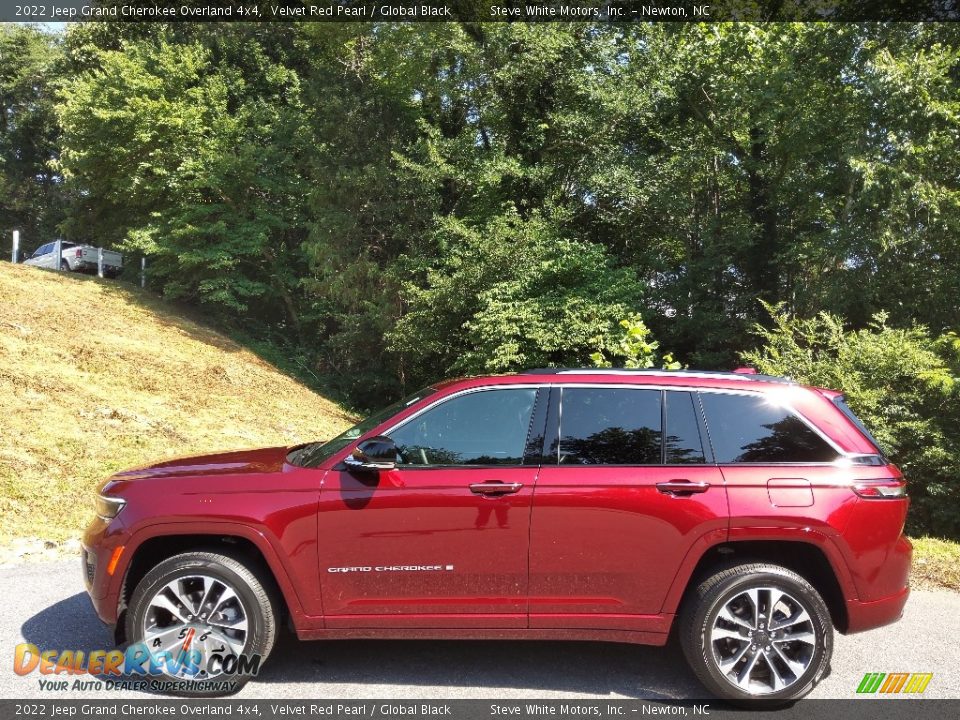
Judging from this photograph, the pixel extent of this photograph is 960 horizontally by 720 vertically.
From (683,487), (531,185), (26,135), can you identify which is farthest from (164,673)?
(26,135)

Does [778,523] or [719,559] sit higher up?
[778,523]

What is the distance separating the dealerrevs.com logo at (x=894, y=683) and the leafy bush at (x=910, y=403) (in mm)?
8303

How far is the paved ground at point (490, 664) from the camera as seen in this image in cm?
379

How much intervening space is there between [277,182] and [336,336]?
617 cm

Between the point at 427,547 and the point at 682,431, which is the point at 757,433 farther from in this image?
the point at 427,547

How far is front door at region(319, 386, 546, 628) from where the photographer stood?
3719 millimetres

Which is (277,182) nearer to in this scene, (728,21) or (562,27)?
(562,27)

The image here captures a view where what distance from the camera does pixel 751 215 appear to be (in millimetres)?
22156

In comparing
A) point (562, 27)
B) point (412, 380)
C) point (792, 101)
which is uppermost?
point (562, 27)

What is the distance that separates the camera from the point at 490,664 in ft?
13.6

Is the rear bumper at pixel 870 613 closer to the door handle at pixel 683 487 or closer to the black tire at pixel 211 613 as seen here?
the door handle at pixel 683 487

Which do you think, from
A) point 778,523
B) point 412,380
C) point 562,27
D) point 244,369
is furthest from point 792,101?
point 778,523

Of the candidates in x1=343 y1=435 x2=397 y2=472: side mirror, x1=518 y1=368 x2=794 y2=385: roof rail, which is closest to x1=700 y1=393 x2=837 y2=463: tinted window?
x1=518 y1=368 x2=794 y2=385: roof rail

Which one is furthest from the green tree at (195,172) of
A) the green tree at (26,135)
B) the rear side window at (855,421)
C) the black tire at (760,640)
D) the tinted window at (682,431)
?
the black tire at (760,640)
